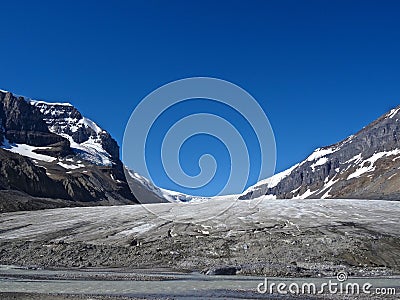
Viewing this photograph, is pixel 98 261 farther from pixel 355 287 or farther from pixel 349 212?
pixel 349 212

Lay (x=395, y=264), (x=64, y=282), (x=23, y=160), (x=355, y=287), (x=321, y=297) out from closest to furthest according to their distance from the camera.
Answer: (x=321, y=297) → (x=355, y=287) → (x=64, y=282) → (x=395, y=264) → (x=23, y=160)

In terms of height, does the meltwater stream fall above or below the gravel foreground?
below

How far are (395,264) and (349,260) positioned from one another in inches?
154

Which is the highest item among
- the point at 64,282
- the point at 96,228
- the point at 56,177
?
the point at 56,177

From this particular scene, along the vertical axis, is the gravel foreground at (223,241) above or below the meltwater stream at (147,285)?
above

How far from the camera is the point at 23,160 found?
171 meters

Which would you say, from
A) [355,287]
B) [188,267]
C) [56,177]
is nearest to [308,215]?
[188,267]

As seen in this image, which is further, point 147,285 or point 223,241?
point 223,241

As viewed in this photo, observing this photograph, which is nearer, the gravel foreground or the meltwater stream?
the meltwater stream

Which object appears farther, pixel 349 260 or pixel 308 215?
pixel 308 215

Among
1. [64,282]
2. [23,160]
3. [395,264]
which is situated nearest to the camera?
[64,282]

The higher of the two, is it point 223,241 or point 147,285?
point 223,241

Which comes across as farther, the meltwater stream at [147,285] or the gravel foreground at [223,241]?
the gravel foreground at [223,241]

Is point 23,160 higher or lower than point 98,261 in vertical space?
higher
